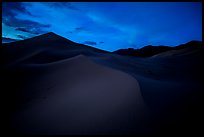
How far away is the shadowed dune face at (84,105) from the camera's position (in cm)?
186

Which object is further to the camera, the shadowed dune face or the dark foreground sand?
the shadowed dune face

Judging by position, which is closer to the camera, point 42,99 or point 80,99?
point 80,99

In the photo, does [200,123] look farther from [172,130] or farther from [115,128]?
[115,128]

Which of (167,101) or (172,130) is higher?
(167,101)

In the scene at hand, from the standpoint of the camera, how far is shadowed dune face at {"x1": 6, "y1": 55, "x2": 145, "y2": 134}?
186cm

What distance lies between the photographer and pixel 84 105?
233cm

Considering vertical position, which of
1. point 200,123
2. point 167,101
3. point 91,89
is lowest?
point 200,123

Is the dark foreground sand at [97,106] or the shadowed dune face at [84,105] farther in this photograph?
the shadowed dune face at [84,105]

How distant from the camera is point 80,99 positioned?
8.31 feet

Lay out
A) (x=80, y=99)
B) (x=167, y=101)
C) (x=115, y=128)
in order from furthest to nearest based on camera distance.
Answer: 1. (x=80, y=99)
2. (x=167, y=101)
3. (x=115, y=128)

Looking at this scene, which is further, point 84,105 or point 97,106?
point 84,105

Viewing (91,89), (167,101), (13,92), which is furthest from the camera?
(13,92)

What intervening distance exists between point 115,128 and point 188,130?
3.09ft

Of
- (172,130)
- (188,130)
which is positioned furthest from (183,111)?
(172,130)
